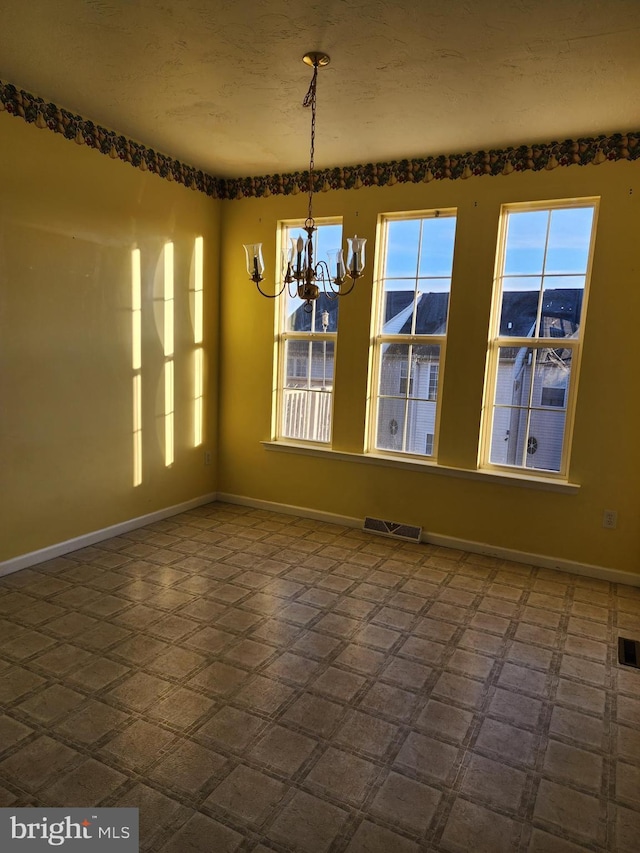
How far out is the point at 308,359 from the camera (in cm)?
450

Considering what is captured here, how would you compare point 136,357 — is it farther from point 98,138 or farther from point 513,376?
point 513,376

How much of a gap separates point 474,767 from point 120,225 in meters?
3.67

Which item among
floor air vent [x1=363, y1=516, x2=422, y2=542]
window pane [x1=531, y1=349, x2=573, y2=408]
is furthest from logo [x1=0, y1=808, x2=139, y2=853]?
window pane [x1=531, y1=349, x2=573, y2=408]

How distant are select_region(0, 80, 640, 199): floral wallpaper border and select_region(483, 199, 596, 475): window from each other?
0.98 feet

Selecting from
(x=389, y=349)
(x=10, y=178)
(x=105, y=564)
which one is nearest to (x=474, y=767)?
(x=105, y=564)

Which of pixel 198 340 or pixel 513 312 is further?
pixel 198 340

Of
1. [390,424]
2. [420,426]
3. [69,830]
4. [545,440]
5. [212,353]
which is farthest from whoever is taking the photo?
[212,353]

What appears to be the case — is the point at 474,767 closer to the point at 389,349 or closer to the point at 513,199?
the point at 389,349

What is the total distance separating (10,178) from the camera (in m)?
3.03

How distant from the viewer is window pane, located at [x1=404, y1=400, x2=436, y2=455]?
405 centimetres

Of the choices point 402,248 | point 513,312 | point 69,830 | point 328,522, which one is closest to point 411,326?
point 402,248

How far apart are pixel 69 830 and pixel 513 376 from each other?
133 inches

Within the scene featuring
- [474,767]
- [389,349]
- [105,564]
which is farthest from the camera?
[389,349]

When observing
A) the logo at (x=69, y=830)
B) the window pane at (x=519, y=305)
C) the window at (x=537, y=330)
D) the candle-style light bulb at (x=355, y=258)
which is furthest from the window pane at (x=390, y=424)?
the logo at (x=69, y=830)
